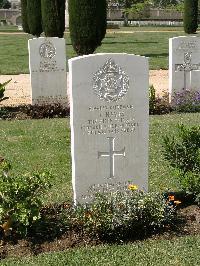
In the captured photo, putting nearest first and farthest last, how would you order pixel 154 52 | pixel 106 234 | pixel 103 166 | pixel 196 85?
pixel 106 234, pixel 103 166, pixel 196 85, pixel 154 52

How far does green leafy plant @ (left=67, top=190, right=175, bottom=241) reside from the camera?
5004mm

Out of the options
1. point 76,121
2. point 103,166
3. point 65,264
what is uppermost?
point 76,121

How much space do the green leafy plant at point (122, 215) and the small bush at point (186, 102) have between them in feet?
21.1

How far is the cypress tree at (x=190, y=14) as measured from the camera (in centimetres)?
3247

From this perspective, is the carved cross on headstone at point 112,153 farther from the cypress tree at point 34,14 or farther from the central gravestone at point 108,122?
the cypress tree at point 34,14

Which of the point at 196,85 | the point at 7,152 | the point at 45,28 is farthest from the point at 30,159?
the point at 45,28

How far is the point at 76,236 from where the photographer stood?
5.10m

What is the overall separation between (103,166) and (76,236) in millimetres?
791

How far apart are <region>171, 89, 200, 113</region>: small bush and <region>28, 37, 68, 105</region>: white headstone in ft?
8.07

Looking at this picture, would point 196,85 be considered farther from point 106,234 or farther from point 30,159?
point 106,234

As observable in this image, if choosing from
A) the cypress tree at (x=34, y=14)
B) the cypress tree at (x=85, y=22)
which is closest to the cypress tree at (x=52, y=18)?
the cypress tree at (x=85, y=22)

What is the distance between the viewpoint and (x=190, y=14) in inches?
1300

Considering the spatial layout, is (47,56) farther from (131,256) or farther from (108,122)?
(131,256)

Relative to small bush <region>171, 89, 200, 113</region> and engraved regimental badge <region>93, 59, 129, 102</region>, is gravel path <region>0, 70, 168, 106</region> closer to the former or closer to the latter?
small bush <region>171, 89, 200, 113</region>
